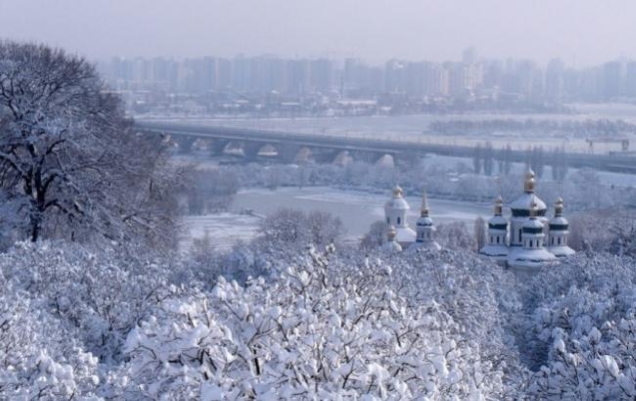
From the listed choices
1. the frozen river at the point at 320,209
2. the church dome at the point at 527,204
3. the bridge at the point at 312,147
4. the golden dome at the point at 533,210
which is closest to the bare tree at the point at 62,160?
the golden dome at the point at 533,210

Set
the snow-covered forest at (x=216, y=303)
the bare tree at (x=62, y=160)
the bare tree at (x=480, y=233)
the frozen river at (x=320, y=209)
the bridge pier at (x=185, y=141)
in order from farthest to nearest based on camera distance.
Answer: the bridge pier at (x=185, y=141)
the frozen river at (x=320, y=209)
the bare tree at (x=480, y=233)
the bare tree at (x=62, y=160)
the snow-covered forest at (x=216, y=303)

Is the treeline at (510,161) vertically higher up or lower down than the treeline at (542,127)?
higher up

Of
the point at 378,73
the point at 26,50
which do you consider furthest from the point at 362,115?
the point at 26,50

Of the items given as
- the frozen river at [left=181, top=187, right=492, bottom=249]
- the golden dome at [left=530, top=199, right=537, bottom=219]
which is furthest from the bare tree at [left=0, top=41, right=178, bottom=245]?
the frozen river at [left=181, top=187, right=492, bottom=249]

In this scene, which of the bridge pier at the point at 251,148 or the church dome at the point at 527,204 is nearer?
the church dome at the point at 527,204

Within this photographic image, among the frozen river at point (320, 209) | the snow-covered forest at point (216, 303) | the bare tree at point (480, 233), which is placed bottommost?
the frozen river at point (320, 209)

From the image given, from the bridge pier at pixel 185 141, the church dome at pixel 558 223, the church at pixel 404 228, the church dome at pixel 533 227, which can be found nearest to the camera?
the church dome at pixel 533 227

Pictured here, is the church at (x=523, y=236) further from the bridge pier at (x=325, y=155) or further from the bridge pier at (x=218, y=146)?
the bridge pier at (x=218, y=146)
